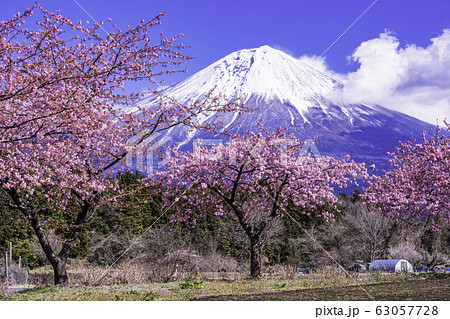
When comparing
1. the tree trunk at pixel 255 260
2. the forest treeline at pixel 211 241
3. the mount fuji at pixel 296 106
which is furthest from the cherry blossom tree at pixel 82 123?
the mount fuji at pixel 296 106

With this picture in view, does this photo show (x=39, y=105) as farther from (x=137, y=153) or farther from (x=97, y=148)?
(x=137, y=153)

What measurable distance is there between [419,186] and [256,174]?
686 centimetres

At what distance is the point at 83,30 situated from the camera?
1323 cm

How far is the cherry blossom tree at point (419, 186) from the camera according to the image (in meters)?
17.5

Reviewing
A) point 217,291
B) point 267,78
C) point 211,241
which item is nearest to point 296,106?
point 267,78

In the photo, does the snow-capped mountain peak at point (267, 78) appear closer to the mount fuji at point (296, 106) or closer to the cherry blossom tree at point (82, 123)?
the mount fuji at point (296, 106)

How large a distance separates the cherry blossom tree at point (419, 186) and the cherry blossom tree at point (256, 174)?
2.38 metres

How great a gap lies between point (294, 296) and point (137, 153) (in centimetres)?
660

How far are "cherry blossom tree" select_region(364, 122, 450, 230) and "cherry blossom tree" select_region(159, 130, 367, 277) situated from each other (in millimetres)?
2383

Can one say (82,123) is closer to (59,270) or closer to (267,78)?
(59,270)

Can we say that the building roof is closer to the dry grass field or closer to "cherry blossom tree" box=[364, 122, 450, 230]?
"cherry blossom tree" box=[364, 122, 450, 230]

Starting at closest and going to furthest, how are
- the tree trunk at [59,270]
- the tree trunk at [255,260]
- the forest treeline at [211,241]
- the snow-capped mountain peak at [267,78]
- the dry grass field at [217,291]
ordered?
the dry grass field at [217,291] < the tree trunk at [59,270] < the tree trunk at [255,260] < the forest treeline at [211,241] < the snow-capped mountain peak at [267,78]

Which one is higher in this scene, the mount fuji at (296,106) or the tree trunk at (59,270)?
the mount fuji at (296,106)
